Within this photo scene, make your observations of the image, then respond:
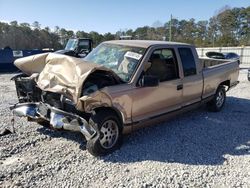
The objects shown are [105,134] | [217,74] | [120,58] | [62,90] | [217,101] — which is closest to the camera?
[62,90]

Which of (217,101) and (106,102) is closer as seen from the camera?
(106,102)

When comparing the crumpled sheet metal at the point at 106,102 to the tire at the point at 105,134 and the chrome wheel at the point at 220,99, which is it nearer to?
the tire at the point at 105,134

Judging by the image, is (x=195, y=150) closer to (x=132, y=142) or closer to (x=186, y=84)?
(x=132, y=142)

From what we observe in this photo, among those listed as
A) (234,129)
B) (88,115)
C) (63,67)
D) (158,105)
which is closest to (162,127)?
(158,105)

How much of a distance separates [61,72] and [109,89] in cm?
88

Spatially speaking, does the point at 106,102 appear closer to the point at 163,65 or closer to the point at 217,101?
the point at 163,65

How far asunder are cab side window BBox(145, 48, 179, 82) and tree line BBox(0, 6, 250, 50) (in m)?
44.9

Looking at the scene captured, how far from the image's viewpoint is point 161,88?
17.4 feet

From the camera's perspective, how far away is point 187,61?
615 cm

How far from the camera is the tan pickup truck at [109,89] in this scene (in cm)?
432

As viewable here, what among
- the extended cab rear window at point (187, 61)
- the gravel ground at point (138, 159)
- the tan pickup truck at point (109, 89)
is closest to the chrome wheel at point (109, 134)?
the tan pickup truck at point (109, 89)

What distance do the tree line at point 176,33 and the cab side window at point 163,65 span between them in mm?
44921

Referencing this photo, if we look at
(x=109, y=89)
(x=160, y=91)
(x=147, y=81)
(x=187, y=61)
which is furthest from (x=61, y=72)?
(x=187, y=61)

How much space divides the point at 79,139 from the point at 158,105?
1622 mm
